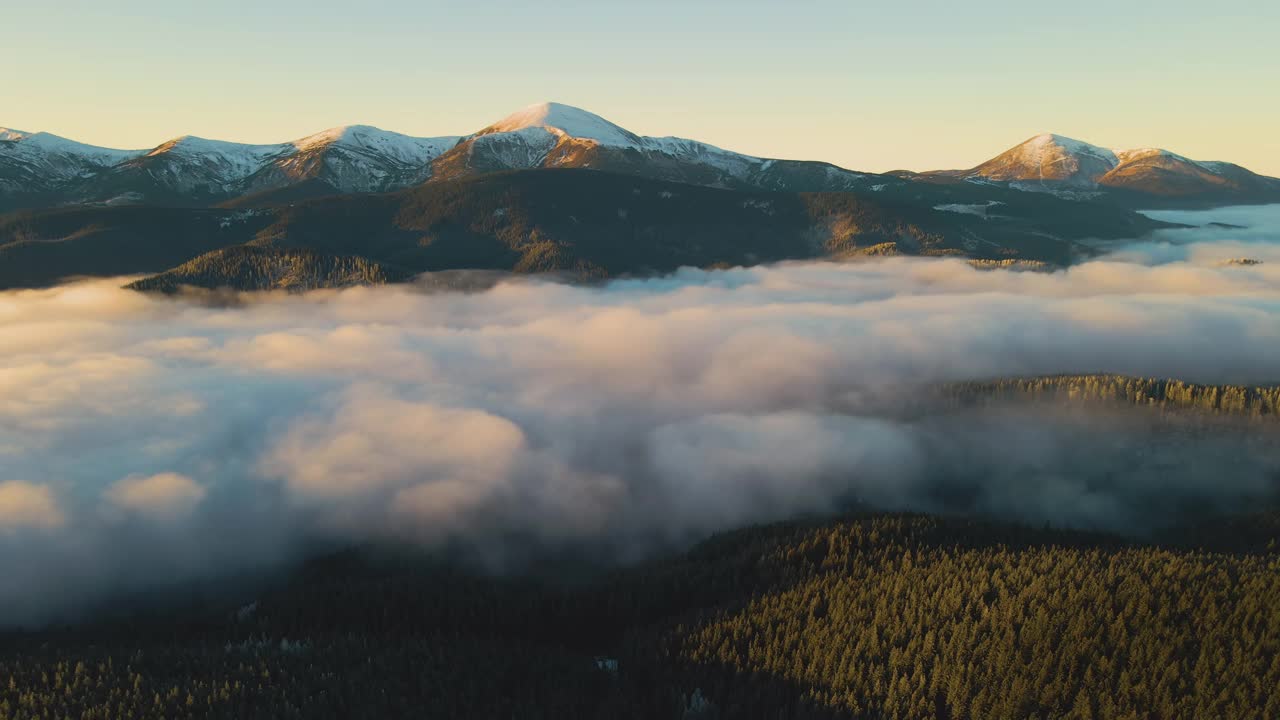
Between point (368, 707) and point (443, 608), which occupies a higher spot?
point (368, 707)

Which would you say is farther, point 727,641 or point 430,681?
point 727,641

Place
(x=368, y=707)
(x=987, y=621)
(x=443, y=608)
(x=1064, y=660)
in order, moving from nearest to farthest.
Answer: (x=368, y=707) < (x=1064, y=660) < (x=987, y=621) < (x=443, y=608)

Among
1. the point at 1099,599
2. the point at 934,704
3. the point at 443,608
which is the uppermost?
the point at 1099,599

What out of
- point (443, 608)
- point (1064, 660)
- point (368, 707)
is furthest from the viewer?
point (443, 608)

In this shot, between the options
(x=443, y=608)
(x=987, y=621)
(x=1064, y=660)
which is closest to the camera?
(x=1064, y=660)

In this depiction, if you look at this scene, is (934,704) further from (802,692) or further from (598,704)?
(598,704)

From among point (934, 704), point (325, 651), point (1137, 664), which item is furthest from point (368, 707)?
point (1137, 664)

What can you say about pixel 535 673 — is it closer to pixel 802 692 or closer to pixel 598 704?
pixel 598 704

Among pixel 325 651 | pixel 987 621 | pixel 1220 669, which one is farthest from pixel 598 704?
pixel 1220 669

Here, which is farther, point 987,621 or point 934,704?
point 987,621
